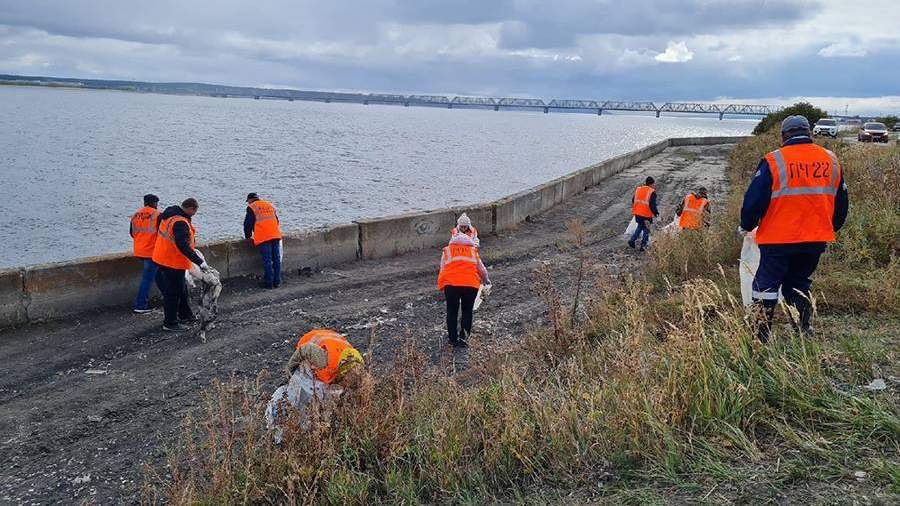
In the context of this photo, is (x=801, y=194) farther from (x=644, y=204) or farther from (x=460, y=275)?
(x=644, y=204)

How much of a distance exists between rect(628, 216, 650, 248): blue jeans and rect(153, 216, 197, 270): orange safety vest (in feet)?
29.3

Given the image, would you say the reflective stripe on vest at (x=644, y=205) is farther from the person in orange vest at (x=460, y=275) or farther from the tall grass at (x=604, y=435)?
the tall grass at (x=604, y=435)

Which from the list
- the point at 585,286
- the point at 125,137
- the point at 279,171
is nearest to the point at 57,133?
the point at 125,137

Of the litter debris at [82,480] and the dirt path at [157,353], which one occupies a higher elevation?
the dirt path at [157,353]

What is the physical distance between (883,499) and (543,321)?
20.1 ft

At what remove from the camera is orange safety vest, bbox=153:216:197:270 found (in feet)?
29.1

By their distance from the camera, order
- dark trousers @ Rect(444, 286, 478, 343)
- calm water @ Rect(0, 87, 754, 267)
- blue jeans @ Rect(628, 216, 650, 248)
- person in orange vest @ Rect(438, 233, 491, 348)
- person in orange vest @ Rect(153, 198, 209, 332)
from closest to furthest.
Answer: person in orange vest @ Rect(438, 233, 491, 348) → dark trousers @ Rect(444, 286, 478, 343) → person in orange vest @ Rect(153, 198, 209, 332) → blue jeans @ Rect(628, 216, 650, 248) → calm water @ Rect(0, 87, 754, 267)

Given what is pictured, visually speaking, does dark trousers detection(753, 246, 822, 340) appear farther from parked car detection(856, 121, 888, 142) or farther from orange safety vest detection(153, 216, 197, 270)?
parked car detection(856, 121, 888, 142)

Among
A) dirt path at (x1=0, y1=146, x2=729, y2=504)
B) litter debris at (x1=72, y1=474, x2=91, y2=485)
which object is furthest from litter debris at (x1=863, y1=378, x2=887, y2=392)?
litter debris at (x1=72, y1=474, x2=91, y2=485)

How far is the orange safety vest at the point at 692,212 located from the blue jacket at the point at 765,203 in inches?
255

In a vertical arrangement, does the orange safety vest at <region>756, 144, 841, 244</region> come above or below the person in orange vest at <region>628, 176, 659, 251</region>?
above

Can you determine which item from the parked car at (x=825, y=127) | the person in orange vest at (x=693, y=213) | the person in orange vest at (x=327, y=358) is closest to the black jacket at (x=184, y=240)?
the person in orange vest at (x=327, y=358)

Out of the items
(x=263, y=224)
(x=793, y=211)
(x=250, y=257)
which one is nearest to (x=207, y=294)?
(x=263, y=224)

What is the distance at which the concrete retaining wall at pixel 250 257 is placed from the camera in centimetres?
898
